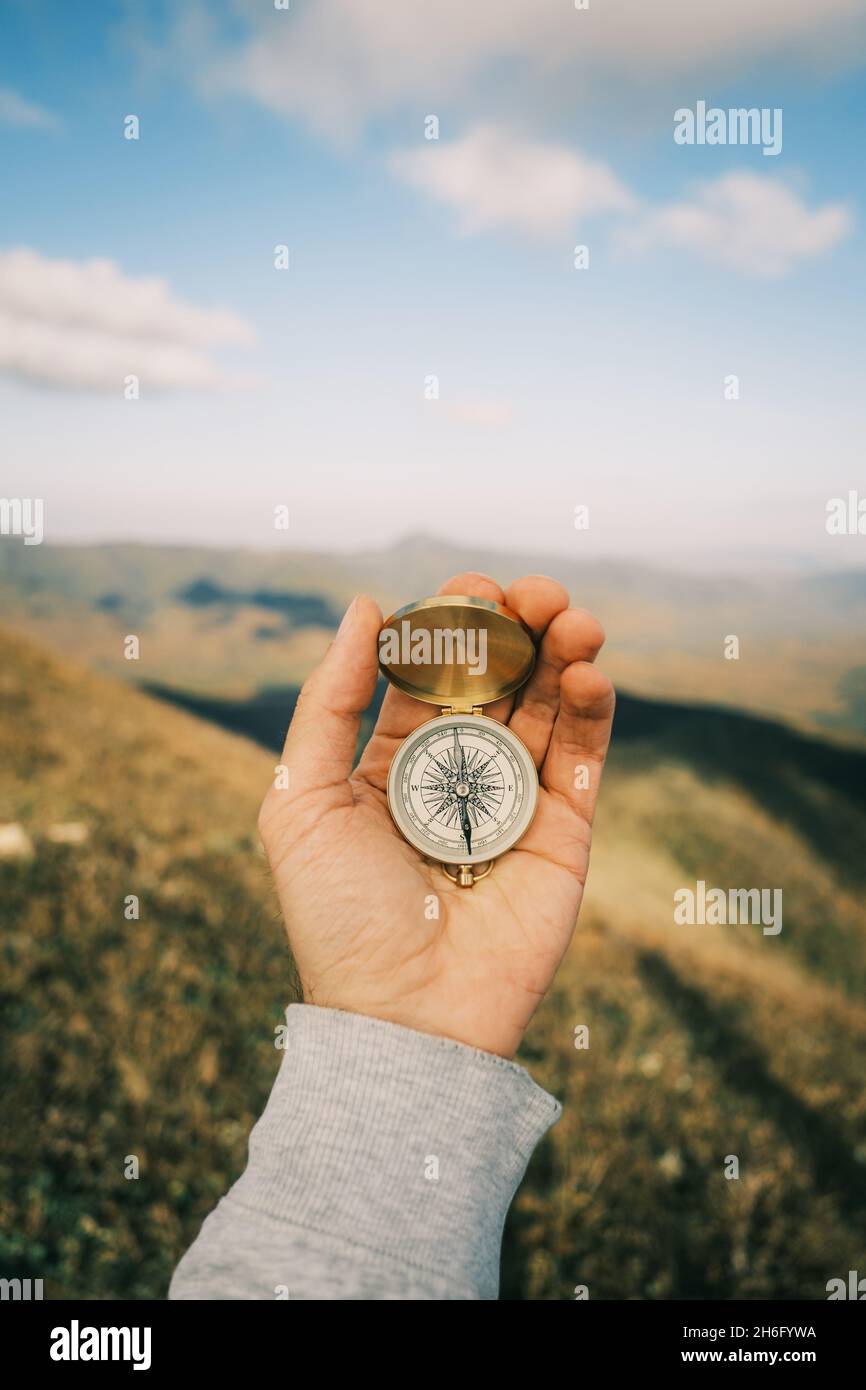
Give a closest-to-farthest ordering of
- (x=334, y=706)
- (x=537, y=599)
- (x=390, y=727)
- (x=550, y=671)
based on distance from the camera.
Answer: (x=334, y=706)
(x=537, y=599)
(x=550, y=671)
(x=390, y=727)

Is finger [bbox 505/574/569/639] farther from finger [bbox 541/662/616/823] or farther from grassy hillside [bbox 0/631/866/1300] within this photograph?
grassy hillside [bbox 0/631/866/1300]

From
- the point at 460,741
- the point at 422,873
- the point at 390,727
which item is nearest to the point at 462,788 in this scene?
the point at 460,741

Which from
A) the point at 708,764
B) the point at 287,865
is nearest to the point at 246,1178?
the point at 287,865

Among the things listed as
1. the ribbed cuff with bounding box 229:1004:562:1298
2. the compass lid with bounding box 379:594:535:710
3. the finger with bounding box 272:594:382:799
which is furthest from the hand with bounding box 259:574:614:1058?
the ribbed cuff with bounding box 229:1004:562:1298

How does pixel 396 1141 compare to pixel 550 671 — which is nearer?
pixel 396 1141

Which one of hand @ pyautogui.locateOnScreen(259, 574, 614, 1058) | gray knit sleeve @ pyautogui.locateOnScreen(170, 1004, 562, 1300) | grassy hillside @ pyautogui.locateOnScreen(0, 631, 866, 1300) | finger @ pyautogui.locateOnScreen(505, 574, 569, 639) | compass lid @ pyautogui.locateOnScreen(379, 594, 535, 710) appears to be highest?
finger @ pyautogui.locateOnScreen(505, 574, 569, 639)

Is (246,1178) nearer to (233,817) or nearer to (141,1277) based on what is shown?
(141,1277)

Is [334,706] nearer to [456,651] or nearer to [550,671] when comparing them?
[456,651]
